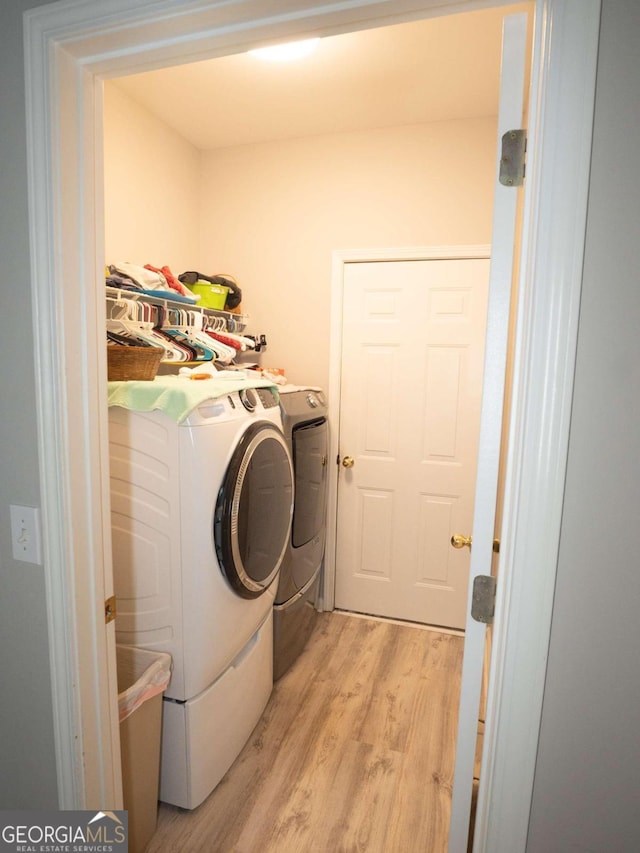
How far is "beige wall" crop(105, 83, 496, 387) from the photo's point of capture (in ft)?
7.50

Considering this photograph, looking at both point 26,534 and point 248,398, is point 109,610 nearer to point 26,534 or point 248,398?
point 26,534

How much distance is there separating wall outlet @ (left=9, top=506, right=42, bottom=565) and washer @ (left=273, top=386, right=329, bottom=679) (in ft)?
3.73

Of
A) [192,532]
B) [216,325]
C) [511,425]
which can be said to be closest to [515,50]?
[511,425]

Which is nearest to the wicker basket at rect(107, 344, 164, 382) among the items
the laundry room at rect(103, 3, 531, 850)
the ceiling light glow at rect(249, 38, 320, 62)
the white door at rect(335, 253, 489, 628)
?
the laundry room at rect(103, 3, 531, 850)

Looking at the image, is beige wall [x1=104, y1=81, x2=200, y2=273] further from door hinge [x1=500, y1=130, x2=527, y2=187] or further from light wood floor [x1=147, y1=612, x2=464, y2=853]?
light wood floor [x1=147, y1=612, x2=464, y2=853]

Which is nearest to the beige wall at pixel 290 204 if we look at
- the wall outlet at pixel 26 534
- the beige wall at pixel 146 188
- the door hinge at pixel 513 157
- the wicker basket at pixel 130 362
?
the beige wall at pixel 146 188

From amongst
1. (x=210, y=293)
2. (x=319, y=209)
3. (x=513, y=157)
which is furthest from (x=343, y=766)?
(x=319, y=209)

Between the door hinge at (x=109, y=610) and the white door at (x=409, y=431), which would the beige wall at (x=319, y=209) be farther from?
the door hinge at (x=109, y=610)

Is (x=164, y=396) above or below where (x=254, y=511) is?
above

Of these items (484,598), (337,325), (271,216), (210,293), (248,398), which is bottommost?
(484,598)

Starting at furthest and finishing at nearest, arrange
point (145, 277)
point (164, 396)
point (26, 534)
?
point (145, 277) → point (164, 396) → point (26, 534)

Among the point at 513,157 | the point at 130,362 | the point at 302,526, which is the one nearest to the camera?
the point at 513,157

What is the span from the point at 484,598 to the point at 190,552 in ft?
2.89

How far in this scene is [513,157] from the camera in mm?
697
